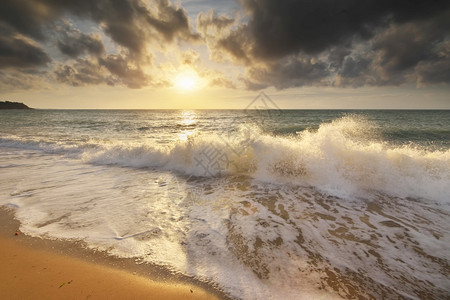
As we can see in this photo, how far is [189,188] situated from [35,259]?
395cm

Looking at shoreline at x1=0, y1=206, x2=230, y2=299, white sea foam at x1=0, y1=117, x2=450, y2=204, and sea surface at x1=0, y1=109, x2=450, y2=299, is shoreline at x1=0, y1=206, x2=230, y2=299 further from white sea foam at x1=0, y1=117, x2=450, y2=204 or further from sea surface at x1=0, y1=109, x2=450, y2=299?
white sea foam at x1=0, y1=117, x2=450, y2=204

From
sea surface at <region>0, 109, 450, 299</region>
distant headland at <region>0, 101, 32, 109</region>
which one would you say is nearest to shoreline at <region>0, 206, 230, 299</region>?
sea surface at <region>0, 109, 450, 299</region>

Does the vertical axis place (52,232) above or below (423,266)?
above

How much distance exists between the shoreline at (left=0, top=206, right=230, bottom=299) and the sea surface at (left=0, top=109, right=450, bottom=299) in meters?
0.19

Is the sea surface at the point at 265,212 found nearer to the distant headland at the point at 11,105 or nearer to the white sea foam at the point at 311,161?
the white sea foam at the point at 311,161

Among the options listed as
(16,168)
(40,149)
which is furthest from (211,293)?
(40,149)

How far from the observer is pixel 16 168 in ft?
26.7

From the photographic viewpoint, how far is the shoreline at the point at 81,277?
2.50 m

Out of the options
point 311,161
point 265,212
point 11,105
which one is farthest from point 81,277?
point 11,105

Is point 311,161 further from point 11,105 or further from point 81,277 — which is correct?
point 11,105

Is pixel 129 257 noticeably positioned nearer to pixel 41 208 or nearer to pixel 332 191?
pixel 41 208

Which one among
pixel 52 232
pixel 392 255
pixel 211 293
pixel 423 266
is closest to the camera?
pixel 211 293

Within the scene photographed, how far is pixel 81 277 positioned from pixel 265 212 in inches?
143

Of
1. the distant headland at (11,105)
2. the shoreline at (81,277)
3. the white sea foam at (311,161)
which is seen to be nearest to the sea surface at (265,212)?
the white sea foam at (311,161)
